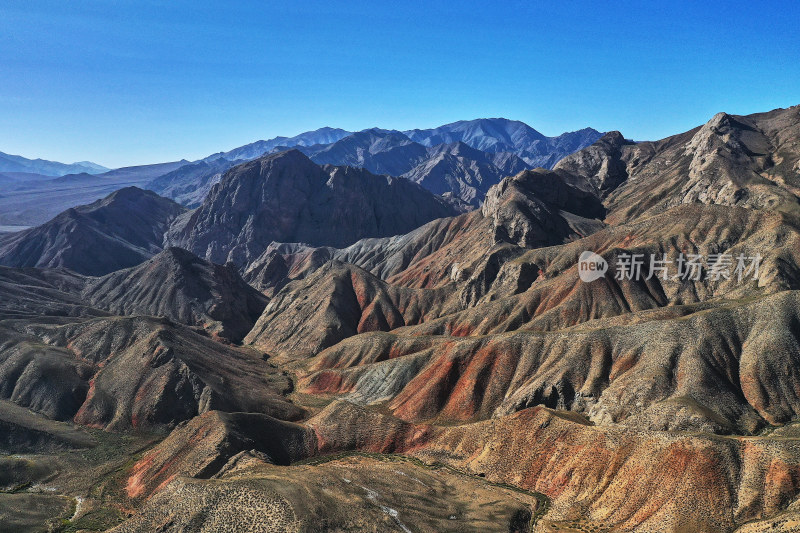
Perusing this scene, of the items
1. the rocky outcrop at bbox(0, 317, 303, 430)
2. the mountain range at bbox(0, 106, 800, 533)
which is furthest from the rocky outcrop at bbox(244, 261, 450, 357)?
the rocky outcrop at bbox(0, 317, 303, 430)

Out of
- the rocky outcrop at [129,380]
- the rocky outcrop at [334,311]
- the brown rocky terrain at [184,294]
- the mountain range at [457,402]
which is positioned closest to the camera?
the mountain range at [457,402]

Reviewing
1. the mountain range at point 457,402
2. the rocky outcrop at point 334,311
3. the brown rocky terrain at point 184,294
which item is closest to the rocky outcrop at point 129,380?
the mountain range at point 457,402

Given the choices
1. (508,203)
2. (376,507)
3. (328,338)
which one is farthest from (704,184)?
(376,507)

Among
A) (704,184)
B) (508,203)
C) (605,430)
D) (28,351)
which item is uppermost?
(704,184)

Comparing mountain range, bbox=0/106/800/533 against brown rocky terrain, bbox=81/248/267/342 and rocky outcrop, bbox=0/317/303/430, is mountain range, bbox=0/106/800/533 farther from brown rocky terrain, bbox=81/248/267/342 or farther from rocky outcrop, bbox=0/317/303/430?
brown rocky terrain, bbox=81/248/267/342

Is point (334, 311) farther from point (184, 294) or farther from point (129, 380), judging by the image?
point (129, 380)

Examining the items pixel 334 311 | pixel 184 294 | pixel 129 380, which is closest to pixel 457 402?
pixel 129 380

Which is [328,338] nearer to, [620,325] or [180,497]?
[620,325]

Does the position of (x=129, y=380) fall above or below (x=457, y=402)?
below

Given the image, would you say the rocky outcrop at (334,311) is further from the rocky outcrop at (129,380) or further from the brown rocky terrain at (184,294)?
the rocky outcrop at (129,380)

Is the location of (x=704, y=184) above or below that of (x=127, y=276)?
above

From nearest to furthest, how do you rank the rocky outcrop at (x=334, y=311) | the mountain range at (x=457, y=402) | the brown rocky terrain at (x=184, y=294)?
the mountain range at (x=457, y=402)
the rocky outcrop at (x=334, y=311)
the brown rocky terrain at (x=184, y=294)
